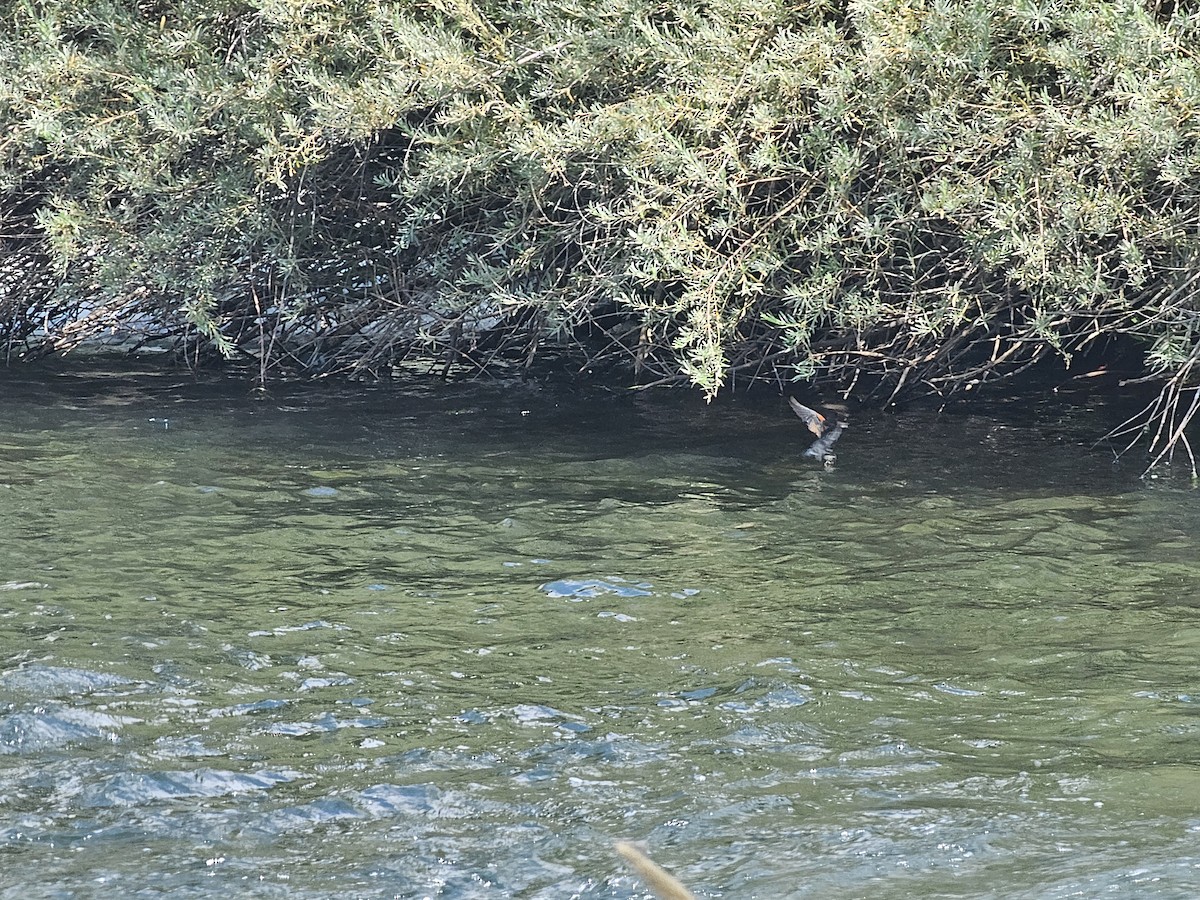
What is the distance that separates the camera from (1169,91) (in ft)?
25.2

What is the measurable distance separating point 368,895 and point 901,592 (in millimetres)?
3513

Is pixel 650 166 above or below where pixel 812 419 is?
above

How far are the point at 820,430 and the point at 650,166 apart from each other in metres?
2.38

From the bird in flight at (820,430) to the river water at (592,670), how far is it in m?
0.18

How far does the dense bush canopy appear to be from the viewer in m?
8.30

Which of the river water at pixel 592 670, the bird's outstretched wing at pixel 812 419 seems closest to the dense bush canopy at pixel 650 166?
the bird's outstretched wing at pixel 812 419

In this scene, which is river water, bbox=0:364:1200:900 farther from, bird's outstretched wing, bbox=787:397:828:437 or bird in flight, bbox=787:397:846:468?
bird's outstretched wing, bbox=787:397:828:437

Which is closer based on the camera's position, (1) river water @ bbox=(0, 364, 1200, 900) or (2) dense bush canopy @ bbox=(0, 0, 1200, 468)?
(1) river water @ bbox=(0, 364, 1200, 900)

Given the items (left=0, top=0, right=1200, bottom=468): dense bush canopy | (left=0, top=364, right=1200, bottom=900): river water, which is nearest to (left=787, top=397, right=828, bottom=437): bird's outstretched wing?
(left=0, top=364, right=1200, bottom=900): river water

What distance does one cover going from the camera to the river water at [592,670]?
4.30 metres

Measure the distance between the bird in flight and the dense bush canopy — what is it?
50cm

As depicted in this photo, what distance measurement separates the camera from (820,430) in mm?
10312

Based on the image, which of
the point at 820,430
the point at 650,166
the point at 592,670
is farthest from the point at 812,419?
the point at 592,670

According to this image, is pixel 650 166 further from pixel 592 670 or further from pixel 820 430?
pixel 592 670
